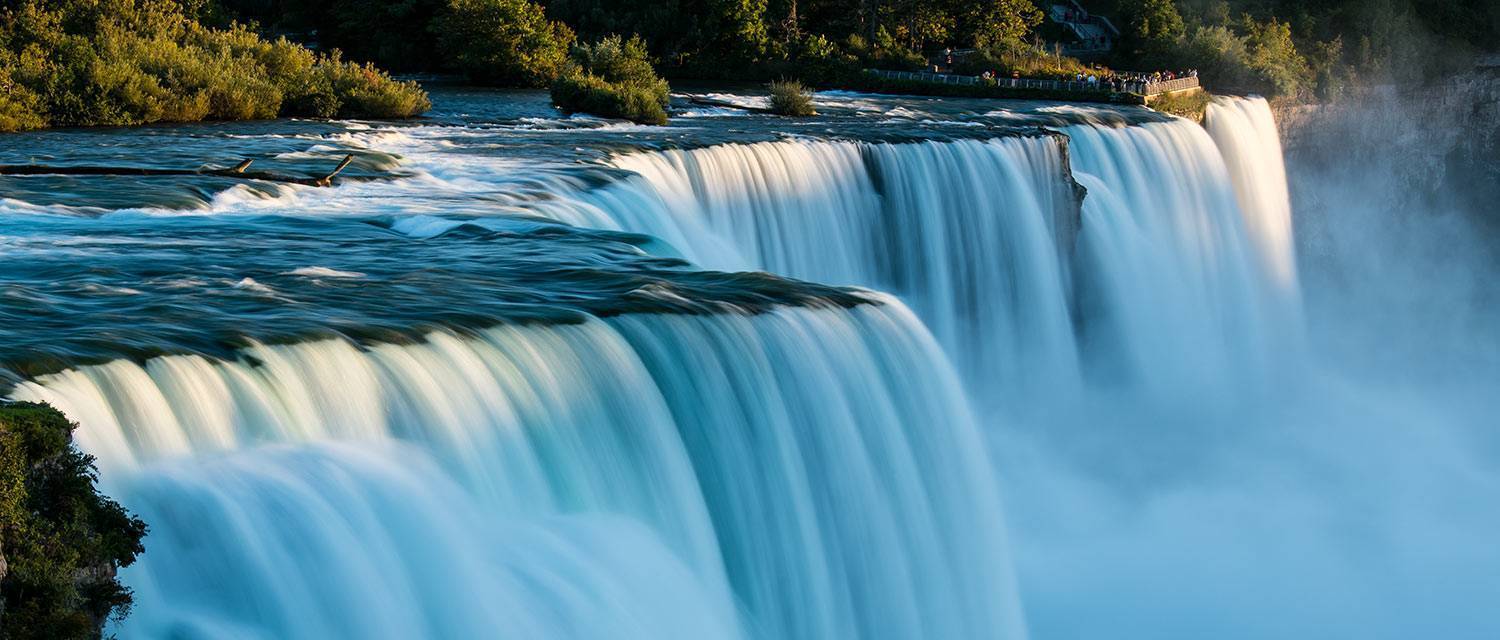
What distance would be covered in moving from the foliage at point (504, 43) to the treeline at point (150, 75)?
39.7 ft

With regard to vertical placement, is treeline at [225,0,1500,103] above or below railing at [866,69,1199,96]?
above

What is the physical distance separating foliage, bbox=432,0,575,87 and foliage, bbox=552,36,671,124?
478 centimetres

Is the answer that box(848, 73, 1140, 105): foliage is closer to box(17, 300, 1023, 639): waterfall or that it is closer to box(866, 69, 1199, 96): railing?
box(866, 69, 1199, 96): railing

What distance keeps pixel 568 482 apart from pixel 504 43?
38379mm

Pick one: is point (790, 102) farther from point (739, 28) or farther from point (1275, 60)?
point (1275, 60)

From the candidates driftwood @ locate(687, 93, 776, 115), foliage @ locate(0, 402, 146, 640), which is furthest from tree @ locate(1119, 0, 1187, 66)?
foliage @ locate(0, 402, 146, 640)

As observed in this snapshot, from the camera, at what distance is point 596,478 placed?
10.5 metres

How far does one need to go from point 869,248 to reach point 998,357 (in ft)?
8.70

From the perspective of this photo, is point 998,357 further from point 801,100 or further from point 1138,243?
point 801,100

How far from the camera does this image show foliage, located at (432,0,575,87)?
46969 millimetres

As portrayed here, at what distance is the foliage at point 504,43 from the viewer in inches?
1849

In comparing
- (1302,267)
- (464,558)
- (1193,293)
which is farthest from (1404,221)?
(464,558)

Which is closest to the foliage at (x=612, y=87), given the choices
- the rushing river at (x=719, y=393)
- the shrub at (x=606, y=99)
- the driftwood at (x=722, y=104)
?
the shrub at (x=606, y=99)

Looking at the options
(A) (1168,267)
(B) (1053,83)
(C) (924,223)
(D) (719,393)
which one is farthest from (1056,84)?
(D) (719,393)
